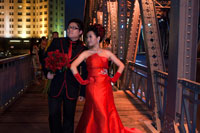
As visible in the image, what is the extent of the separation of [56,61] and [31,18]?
139341mm

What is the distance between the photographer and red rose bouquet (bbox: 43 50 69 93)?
10.4ft

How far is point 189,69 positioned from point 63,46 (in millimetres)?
1798

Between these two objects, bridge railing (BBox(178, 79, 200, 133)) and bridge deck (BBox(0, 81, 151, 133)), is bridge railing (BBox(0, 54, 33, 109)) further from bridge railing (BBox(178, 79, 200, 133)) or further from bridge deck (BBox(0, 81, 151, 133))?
bridge railing (BBox(178, 79, 200, 133))

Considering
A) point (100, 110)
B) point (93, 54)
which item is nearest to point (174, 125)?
point (100, 110)

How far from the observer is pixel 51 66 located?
10.4ft

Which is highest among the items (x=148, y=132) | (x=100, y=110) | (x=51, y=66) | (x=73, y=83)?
(x=51, y=66)

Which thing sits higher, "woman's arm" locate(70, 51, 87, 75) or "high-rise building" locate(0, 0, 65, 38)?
"high-rise building" locate(0, 0, 65, 38)

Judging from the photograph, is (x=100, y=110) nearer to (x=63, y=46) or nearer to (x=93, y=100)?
(x=93, y=100)

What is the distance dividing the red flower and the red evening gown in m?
0.45

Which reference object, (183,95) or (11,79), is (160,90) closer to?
(183,95)

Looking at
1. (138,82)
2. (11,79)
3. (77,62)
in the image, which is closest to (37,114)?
(11,79)

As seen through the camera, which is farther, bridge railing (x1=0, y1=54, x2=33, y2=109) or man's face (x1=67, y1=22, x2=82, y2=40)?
bridge railing (x1=0, y1=54, x2=33, y2=109)

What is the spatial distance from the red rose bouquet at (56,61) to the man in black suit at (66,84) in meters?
0.10

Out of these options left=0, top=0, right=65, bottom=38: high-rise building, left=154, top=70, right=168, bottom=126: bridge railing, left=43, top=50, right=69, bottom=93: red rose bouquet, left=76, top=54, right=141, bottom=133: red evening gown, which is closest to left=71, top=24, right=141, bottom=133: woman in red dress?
left=76, top=54, right=141, bottom=133: red evening gown
